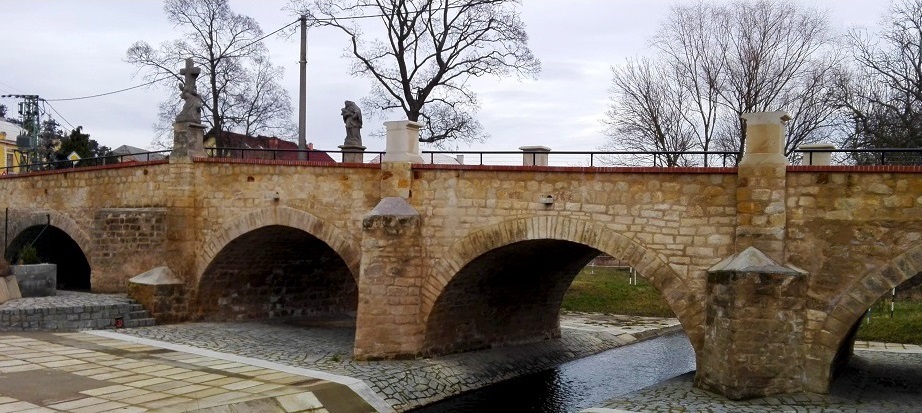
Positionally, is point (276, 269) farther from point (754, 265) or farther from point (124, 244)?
point (754, 265)

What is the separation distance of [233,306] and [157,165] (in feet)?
11.9

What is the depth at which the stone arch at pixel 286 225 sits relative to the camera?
15.7 metres

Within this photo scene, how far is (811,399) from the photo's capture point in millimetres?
11234

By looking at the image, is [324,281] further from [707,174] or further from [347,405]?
[707,174]

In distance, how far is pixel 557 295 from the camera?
18641mm

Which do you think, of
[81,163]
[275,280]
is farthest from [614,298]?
[81,163]

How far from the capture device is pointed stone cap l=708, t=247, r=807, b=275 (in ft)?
37.2

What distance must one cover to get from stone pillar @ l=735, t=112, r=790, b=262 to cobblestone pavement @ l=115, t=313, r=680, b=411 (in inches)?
216

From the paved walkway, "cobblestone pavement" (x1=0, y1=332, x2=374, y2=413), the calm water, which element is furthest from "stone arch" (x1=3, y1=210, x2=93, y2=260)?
the calm water

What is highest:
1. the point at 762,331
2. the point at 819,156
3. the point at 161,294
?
the point at 819,156

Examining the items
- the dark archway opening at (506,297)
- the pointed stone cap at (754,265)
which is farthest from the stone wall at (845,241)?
the dark archway opening at (506,297)

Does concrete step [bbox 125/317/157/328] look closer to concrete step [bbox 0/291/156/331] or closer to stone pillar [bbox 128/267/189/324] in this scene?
concrete step [bbox 0/291/156/331]

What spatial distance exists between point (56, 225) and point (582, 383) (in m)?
14.5

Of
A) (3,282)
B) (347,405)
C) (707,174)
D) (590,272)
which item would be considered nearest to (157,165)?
(3,282)
